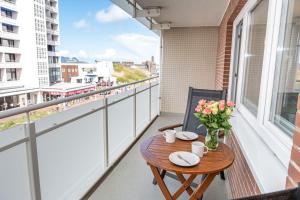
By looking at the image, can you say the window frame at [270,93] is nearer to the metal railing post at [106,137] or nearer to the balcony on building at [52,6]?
the metal railing post at [106,137]

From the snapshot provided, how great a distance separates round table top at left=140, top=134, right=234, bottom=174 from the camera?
1492mm

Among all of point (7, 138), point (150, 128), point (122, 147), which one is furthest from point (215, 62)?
point (7, 138)

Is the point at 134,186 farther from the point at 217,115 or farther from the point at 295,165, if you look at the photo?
the point at 295,165

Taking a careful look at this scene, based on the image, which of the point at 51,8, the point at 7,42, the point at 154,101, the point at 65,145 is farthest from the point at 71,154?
the point at 154,101

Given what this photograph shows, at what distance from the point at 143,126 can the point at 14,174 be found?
324 cm

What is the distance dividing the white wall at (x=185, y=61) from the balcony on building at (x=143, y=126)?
0.80 m

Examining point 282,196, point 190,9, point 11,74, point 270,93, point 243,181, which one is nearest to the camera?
point 282,196

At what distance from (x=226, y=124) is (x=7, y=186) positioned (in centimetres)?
170

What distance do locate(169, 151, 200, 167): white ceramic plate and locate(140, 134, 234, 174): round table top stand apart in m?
0.03

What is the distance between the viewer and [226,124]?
5.52 ft

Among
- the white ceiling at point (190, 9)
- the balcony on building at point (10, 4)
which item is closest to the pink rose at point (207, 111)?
the white ceiling at point (190, 9)

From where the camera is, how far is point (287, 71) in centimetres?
136

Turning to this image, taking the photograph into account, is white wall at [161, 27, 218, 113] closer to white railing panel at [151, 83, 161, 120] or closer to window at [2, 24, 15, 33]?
white railing panel at [151, 83, 161, 120]

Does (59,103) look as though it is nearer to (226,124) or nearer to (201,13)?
(226,124)
